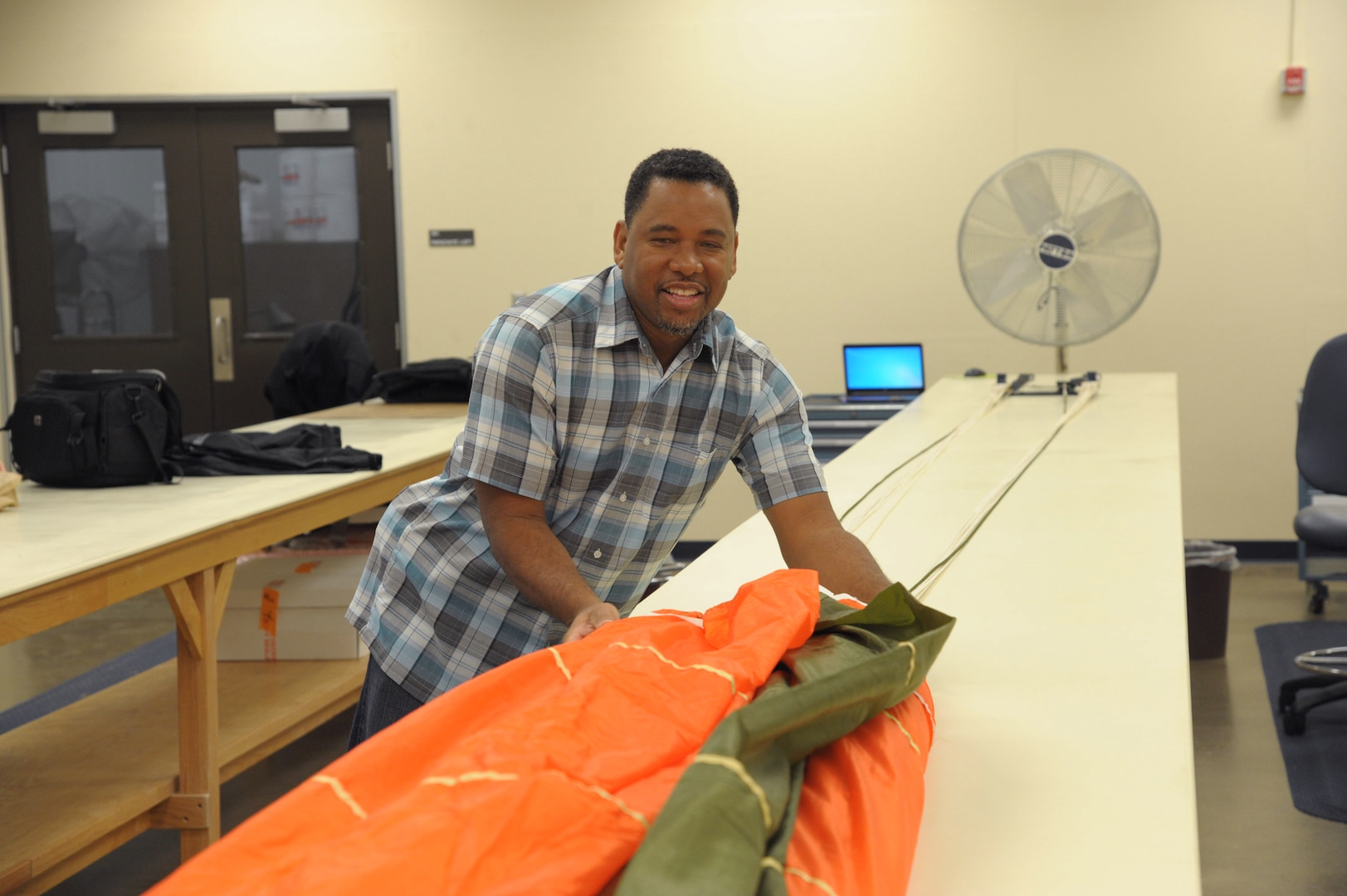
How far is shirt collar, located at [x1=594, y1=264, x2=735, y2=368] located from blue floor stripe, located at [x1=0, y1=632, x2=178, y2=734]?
252 cm

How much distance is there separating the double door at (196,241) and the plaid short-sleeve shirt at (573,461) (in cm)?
463

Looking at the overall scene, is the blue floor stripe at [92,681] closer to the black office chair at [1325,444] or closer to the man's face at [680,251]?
the man's face at [680,251]

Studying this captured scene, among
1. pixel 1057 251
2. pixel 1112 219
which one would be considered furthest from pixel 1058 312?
pixel 1112 219

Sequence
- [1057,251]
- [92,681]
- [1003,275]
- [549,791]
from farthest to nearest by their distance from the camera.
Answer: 1. [92,681]
2. [1003,275]
3. [1057,251]
4. [549,791]

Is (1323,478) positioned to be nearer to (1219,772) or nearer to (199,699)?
(1219,772)

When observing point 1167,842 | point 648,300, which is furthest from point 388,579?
point 1167,842

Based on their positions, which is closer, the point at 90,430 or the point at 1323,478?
the point at 90,430

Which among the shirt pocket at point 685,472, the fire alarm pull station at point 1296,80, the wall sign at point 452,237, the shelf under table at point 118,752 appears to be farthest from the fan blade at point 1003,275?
the wall sign at point 452,237

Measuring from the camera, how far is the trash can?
152 inches

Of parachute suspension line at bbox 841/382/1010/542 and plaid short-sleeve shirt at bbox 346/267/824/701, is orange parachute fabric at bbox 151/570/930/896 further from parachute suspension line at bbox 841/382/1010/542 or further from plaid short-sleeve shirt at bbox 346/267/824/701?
parachute suspension line at bbox 841/382/1010/542

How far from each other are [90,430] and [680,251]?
184 centimetres

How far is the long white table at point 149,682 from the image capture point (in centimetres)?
208

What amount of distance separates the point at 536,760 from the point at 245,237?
577cm

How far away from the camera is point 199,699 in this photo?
2.43m
